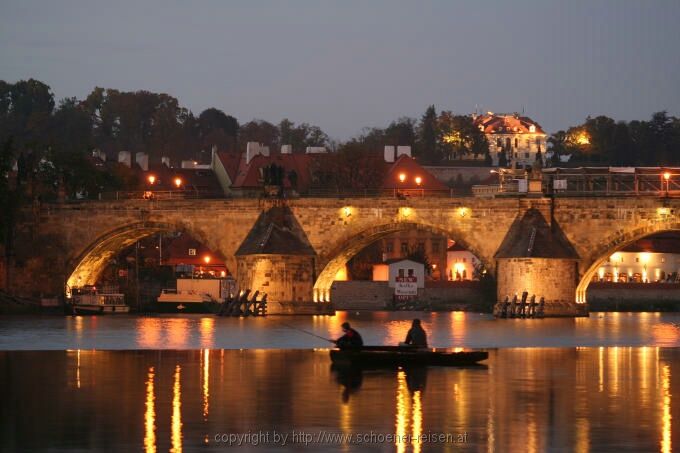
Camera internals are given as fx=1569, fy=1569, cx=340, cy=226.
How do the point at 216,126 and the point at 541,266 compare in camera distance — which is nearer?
the point at 541,266

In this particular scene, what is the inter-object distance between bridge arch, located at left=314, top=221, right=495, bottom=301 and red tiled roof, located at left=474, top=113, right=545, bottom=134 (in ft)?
377

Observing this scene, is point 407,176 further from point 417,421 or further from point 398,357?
point 417,421

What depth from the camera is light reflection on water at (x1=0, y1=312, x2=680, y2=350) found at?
50625 mm

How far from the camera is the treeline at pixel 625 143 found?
151 meters

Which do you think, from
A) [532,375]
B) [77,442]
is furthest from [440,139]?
[77,442]

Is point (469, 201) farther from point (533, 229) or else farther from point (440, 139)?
point (440, 139)

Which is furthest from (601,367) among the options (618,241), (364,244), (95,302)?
(95,302)

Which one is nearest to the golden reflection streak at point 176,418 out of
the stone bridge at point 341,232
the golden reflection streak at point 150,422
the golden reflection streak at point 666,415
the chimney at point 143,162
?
the golden reflection streak at point 150,422

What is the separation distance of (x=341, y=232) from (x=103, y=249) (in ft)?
41.2

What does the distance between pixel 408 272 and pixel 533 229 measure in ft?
90.4

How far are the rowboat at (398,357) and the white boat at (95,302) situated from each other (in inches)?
1416

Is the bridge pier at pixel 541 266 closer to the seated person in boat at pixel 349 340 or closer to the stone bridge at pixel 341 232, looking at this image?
the stone bridge at pixel 341 232

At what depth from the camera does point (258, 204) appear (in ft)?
230

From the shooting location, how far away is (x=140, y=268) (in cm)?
8819
